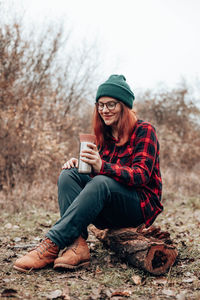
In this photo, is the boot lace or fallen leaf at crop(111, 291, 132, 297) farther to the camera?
the boot lace

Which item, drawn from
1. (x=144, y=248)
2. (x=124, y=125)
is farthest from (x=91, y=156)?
(x=144, y=248)

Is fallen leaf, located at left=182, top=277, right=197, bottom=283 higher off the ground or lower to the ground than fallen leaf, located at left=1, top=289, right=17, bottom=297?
lower

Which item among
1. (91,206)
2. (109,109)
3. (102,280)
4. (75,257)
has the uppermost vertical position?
(109,109)

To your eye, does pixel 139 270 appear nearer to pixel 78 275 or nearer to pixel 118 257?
pixel 118 257

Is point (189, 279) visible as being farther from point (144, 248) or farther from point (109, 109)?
point (109, 109)

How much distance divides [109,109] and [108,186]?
2.67 feet

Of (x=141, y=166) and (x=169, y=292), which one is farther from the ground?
(x=141, y=166)

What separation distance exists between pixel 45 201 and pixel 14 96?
10.8ft

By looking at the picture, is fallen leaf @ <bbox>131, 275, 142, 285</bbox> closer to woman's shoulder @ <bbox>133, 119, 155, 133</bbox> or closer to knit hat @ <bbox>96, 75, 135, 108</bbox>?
woman's shoulder @ <bbox>133, 119, 155, 133</bbox>

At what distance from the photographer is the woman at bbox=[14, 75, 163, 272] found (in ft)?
8.70

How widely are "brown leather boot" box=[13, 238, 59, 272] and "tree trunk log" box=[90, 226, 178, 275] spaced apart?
596mm

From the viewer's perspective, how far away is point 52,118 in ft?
30.3

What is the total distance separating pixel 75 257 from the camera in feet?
8.84

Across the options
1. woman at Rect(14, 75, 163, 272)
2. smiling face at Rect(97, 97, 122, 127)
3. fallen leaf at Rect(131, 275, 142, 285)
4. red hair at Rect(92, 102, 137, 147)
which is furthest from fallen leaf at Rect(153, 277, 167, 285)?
smiling face at Rect(97, 97, 122, 127)
